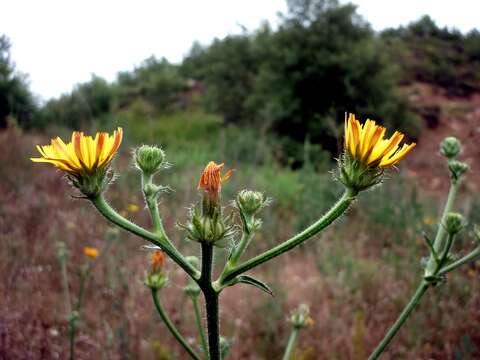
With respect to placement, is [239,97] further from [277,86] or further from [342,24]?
[342,24]

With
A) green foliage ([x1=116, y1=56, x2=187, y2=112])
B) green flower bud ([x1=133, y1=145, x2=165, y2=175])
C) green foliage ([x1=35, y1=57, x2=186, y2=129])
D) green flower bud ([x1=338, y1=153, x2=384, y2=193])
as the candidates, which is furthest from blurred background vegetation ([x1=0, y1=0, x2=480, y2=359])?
green foliage ([x1=116, y1=56, x2=187, y2=112])

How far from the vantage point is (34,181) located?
282 inches

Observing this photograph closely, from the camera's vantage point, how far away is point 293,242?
117 centimetres

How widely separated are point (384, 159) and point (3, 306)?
3002 mm

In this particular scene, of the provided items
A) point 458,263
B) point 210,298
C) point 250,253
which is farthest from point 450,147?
point 250,253

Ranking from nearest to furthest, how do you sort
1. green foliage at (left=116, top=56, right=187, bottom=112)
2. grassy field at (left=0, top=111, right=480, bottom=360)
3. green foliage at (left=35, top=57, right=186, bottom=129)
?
grassy field at (left=0, top=111, right=480, bottom=360) → green foliage at (left=35, top=57, right=186, bottom=129) → green foliage at (left=116, top=56, right=187, bottom=112)

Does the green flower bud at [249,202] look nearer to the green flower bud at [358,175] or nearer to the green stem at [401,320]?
the green flower bud at [358,175]

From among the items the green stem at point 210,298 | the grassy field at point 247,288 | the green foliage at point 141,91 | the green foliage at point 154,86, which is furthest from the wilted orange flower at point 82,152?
the green foliage at point 154,86

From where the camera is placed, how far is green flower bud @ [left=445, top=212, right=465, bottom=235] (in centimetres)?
185

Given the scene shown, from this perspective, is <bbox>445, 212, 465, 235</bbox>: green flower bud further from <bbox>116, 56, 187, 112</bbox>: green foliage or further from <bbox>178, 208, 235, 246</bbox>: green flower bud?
<bbox>116, 56, 187, 112</bbox>: green foliage

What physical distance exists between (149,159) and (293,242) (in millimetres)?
570

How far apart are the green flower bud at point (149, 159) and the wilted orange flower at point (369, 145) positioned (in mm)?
584

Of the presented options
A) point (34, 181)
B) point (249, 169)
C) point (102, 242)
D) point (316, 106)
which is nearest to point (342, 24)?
point (316, 106)

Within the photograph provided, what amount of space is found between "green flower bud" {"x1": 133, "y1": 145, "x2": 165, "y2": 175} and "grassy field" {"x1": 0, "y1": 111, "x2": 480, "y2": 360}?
2.31 ft
